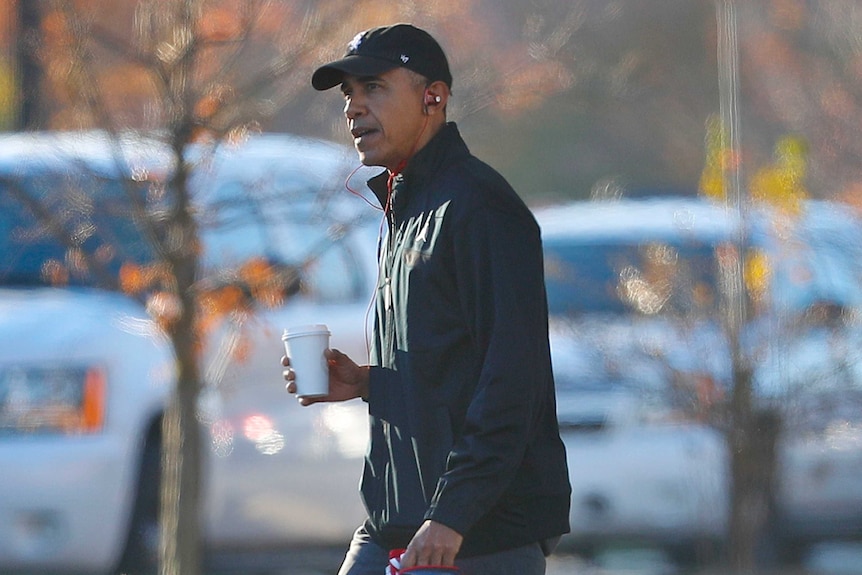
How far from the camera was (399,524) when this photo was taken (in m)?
3.39

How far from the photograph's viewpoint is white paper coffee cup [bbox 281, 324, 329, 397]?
140 inches

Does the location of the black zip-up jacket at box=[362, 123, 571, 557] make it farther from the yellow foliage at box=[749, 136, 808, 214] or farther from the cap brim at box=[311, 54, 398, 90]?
the yellow foliage at box=[749, 136, 808, 214]

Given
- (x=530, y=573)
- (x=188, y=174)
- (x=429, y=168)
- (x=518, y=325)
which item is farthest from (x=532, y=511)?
(x=188, y=174)

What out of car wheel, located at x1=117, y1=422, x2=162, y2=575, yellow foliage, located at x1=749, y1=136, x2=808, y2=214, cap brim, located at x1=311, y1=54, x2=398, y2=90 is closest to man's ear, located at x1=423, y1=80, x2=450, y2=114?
cap brim, located at x1=311, y1=54, x2=398, y2=90

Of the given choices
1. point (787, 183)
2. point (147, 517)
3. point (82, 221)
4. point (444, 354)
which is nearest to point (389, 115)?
point (444, 354)

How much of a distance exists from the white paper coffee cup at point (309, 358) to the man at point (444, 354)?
3 centimetres

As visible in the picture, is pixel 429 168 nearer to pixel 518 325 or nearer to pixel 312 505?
pixel 518 325

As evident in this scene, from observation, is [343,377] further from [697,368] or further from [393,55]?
[697,368]

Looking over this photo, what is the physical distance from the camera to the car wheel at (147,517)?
6.95 meters

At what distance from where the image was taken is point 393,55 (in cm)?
350

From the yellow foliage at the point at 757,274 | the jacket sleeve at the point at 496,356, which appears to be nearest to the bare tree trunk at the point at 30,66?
the jacket sleeve at the point at 496,356

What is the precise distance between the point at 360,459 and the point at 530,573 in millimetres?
3854

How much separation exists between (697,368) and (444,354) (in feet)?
12.0

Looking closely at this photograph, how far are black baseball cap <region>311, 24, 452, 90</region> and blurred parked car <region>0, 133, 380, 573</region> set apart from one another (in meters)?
2.18
